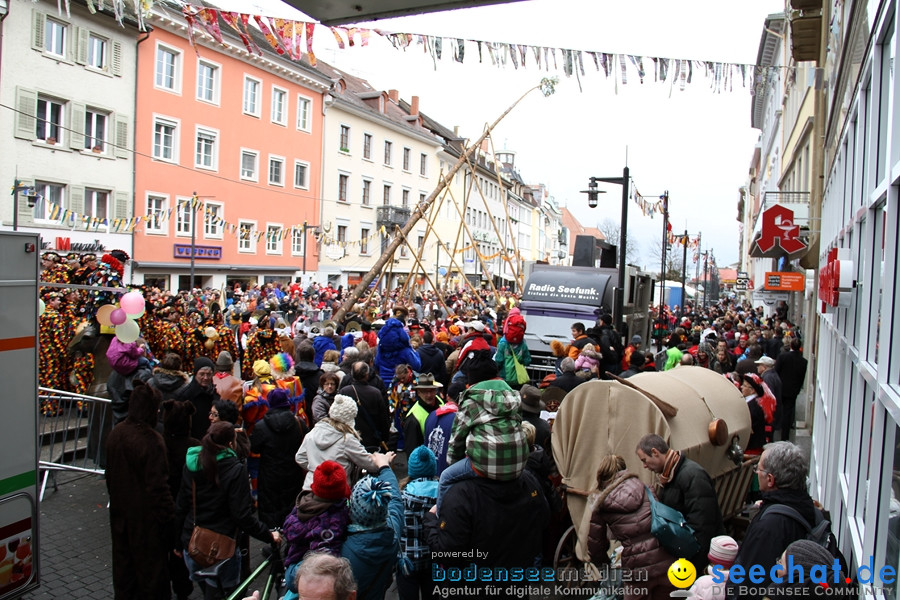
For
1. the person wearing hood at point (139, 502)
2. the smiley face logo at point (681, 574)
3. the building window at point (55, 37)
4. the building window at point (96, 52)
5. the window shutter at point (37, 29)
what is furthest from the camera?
the building window at point (96, 52)

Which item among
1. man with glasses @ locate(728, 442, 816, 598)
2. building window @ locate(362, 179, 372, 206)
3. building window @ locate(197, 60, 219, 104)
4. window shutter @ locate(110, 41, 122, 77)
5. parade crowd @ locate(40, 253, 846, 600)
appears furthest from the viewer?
building window @ locate(362, 179, 372, 206)

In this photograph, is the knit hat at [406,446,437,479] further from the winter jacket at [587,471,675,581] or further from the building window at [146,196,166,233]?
the building window at [146,196,166,233]

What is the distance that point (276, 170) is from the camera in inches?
1400

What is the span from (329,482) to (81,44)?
26.1 metres

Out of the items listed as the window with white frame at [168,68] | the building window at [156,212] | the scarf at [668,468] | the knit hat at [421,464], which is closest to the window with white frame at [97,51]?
the window with white frame at [168,68]

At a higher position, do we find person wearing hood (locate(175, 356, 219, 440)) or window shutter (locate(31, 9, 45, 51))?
window shutter (locate(31, 9, 45, 51))

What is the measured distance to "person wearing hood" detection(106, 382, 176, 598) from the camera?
484 centimetres

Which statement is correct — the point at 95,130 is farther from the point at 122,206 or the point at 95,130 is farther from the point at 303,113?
the point at 303,113

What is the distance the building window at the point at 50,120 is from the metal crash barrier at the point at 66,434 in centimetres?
1852

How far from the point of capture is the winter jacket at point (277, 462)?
5.72 meters

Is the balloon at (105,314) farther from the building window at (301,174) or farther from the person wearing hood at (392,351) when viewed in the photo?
the building window at (301,174)

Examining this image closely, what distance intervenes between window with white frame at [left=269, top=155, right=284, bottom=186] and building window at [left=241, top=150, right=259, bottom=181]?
1.15 meters

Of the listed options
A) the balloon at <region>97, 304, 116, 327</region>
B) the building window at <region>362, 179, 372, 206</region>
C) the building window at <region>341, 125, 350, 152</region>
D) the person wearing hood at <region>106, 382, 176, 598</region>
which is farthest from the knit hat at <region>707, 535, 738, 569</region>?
the building window at <region>362, 179, 372, 206</region>

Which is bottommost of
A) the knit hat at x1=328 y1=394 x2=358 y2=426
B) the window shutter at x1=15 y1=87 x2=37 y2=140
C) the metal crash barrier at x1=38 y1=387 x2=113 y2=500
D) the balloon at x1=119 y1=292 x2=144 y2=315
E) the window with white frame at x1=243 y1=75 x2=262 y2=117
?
the metal crash barrier at x1=38 y1=387 x2=113 y2=500
